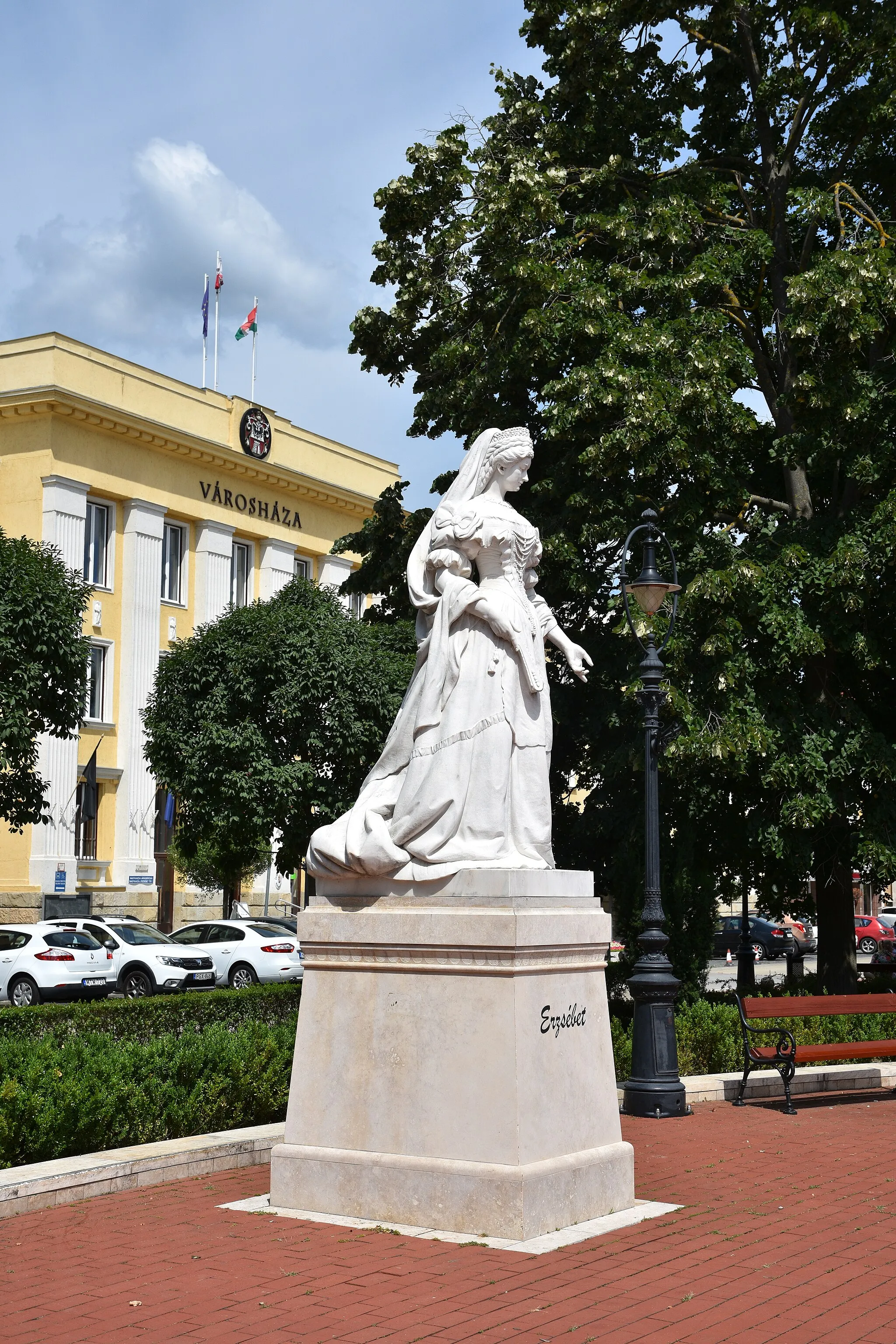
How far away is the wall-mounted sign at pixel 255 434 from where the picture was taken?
51.3 m

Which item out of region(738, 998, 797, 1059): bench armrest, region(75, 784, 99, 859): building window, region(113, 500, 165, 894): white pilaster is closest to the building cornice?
region(113, 500, 165, 894): white pilaster

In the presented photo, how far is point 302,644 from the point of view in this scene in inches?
1125

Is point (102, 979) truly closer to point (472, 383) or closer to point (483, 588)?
point (472, 383)

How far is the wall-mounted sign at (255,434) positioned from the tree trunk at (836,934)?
114ft

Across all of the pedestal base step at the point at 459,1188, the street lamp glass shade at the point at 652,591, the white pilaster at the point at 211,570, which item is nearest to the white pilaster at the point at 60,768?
the white pilaster at the point at 211,570

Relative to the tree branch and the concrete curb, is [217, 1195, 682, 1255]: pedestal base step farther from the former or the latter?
the tree branch

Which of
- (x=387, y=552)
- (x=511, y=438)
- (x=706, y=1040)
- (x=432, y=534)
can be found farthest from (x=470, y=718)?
(x=387, y=552)

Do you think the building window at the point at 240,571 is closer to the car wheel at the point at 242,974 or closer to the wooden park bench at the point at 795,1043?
the car wheel at the point at 242,974

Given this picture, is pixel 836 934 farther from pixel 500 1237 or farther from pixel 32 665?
pixel 500 1237

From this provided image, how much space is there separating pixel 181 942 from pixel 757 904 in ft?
44.7

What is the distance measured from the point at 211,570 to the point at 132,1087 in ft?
135

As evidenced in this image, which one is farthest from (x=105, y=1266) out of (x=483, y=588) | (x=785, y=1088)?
(x=785, y=1088)

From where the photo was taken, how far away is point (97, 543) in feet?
151

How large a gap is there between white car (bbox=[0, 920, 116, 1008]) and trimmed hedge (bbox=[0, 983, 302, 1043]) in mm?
10204
